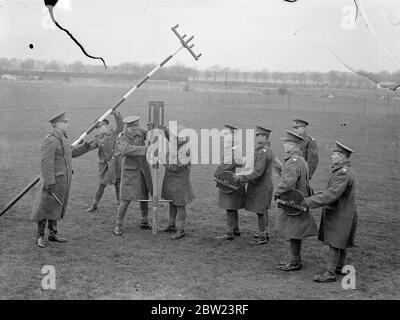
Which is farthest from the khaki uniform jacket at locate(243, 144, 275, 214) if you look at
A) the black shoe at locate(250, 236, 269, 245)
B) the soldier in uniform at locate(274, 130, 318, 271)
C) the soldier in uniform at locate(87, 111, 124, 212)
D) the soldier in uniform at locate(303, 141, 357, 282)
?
the soldier in uniform at locate(87, 111, 124, 212)

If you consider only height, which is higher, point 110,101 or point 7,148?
point 110,101

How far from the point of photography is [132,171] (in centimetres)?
791

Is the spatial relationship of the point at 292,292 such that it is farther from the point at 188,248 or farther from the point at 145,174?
the point at 145,174

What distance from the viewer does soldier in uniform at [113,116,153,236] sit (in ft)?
25.5

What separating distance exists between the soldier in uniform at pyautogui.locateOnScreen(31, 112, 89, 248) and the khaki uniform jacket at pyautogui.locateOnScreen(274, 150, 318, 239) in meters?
3.22

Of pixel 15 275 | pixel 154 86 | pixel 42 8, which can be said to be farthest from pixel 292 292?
pixel 154 86

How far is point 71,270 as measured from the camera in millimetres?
6047

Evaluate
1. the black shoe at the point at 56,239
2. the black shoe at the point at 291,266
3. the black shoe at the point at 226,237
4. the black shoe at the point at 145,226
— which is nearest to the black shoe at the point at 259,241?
the black shoe at the point at 226,237

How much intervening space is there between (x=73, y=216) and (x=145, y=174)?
72.3 inches

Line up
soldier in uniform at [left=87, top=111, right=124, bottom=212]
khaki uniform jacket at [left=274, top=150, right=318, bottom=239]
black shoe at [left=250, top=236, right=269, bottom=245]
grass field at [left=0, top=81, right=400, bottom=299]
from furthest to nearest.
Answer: soldier in uniform at [left=87, top=111, right=124, bottom=212]
black shoe at [left=250, top=236, right=269, bottom=245]
khaki uniform jacket at [left=274, top=150, right=318, bottom=239]
grass field at [left=0, top=81, right=400, bottom=299]

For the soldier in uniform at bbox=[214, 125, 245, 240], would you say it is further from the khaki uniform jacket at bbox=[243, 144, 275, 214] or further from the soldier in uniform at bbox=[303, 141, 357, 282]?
the soldier in uniform at bbox=[303, 141, 357, 282]

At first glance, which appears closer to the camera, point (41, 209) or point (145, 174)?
point (41, 209)
